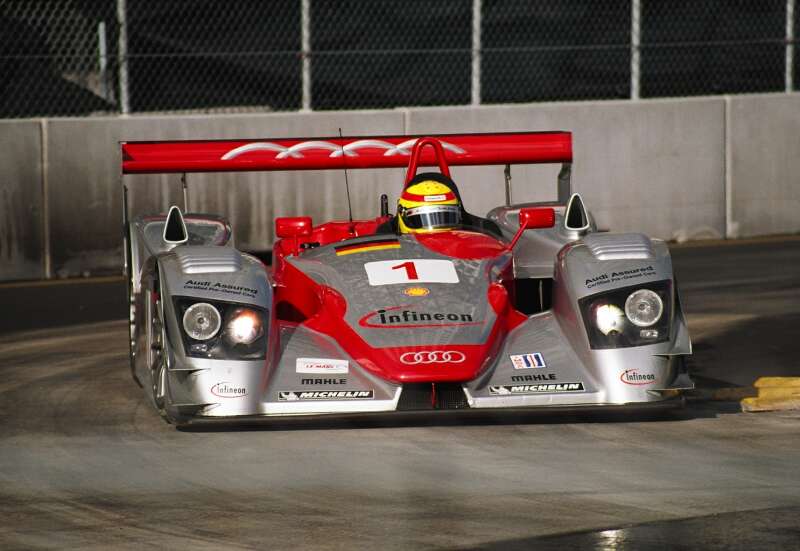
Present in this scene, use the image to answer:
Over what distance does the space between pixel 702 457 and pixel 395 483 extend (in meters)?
1.35

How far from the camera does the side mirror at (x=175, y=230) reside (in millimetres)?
8633

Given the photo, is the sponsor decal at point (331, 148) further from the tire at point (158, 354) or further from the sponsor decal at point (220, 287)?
the sponsor decal at point (220, 287)

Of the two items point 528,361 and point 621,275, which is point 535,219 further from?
point 528,361

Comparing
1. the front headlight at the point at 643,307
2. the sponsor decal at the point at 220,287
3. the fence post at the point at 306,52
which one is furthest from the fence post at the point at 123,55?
the front headlight at the point at 643,307

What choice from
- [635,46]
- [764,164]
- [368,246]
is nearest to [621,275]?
[368,246]

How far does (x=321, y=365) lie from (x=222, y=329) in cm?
49

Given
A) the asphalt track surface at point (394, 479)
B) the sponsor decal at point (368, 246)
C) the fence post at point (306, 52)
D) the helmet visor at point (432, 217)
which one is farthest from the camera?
the fence post at point (306, 52)

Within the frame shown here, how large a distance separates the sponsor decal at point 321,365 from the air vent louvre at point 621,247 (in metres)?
1.45

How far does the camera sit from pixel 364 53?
14.7 meters

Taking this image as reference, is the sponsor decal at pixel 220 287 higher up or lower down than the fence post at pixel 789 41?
lower down

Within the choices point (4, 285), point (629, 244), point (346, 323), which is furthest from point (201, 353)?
point (4, 285)

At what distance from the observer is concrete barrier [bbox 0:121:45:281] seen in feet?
43.3

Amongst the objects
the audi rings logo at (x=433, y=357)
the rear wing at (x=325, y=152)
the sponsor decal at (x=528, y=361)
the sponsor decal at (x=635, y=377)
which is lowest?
the sponsor decal at (x=635, y=377)

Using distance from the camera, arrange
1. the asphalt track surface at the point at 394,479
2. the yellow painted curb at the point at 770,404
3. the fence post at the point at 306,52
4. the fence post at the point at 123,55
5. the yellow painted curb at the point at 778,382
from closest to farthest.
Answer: the asphalt track surface at the point at 394,479 < the yellow painted curb at the point at 770,404 < the yellow painted curb at the point at 778,382 < the fence post at the point at 123,55 < the fence post at the point at 306,52
